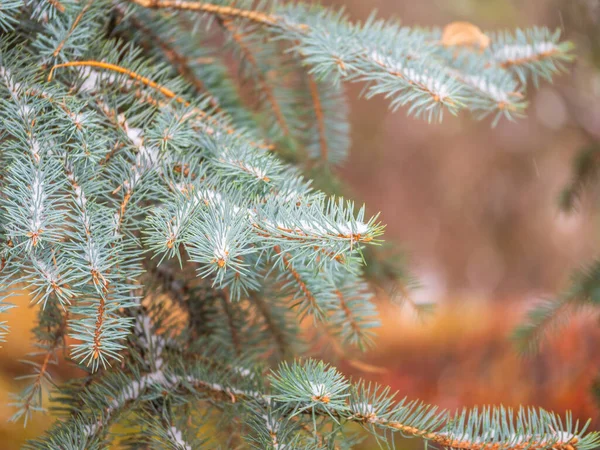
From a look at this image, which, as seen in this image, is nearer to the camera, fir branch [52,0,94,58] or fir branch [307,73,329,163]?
fir branch [52,0,94,58]

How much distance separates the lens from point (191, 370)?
453mm

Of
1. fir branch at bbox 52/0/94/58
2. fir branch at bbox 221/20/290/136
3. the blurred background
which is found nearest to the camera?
fir branch at bbox 52/0/94/58

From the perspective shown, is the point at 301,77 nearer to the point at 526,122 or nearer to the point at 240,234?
the point at 240,234

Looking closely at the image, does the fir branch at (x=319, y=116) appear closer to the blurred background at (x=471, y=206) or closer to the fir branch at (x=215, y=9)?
the fir branch at (x=215, y=9)

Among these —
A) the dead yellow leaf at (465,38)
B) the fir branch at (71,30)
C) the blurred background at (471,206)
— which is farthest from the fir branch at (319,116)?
the blurred background at (471,206)

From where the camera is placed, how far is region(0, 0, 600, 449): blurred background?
1.69 meters

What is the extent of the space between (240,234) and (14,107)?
0.72 ft

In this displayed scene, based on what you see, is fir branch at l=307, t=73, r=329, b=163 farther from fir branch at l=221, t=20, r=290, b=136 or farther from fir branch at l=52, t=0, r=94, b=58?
fir branch at l=52, t=0, r=94, b=58

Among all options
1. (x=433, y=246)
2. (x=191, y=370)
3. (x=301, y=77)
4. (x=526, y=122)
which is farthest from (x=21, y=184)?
(x=433, y=246)

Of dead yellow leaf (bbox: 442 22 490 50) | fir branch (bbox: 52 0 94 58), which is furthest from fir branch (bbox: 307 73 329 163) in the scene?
fir branch (bbox: 52 0 94 58)

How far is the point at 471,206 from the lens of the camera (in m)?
2.74

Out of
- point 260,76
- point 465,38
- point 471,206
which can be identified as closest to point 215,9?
point 260,76

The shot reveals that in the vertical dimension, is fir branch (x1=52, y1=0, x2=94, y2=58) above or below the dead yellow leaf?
below

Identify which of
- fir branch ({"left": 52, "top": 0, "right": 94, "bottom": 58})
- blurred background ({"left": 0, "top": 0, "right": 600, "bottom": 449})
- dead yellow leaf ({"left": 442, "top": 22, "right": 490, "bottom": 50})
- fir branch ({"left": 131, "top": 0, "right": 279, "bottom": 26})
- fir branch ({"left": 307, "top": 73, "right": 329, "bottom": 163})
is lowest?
blurred background ({"left": 0, "top": 0, "right": 600, "bottom": 449})
